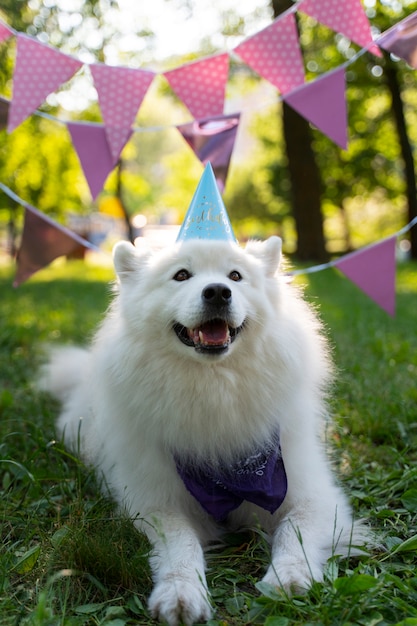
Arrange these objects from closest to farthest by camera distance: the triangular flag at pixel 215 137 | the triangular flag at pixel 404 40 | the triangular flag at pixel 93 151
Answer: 1. the triangular flag at pixel 404 40
2. the triangular flag at pixel 93 151
3. the triangular flag at pixel 215 137

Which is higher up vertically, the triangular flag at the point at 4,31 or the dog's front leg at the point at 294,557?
the triangular flag at the point at 4,31

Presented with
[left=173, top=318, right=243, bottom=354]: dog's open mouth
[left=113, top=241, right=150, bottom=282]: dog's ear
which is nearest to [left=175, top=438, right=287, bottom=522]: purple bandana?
[left=173, top=318, right=243, bottom=354]: dog's open mouth

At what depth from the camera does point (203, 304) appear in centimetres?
235

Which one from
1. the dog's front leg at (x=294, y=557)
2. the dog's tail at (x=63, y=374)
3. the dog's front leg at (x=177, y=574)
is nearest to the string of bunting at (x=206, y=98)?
the dog's tail at (x=63, y=374)

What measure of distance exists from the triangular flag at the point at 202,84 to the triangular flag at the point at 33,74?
0.69 meters

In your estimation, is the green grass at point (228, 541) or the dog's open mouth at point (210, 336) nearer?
the green grass at point (228, 541)

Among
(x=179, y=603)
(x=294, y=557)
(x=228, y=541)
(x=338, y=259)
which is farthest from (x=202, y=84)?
(x=179, y=603)

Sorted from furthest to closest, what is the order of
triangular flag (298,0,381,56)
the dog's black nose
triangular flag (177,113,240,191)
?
1. triangular flag (177,113,240,191)
2. triangular flag (298,0,381,56)
3. the dog's black nose

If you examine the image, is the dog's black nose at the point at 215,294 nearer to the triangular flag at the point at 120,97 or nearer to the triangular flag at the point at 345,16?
the triangular flag at the point at 120,97

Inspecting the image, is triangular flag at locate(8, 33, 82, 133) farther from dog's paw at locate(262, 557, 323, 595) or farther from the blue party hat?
dog's paw at locate(262, 557, 323, 595)

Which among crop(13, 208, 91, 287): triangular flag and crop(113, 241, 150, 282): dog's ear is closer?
crop(113, 241, 150, 282): dog's ear

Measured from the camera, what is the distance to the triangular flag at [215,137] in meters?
3.95

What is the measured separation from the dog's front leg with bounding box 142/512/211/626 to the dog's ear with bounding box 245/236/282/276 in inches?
48.6

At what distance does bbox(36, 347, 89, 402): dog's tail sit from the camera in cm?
418
